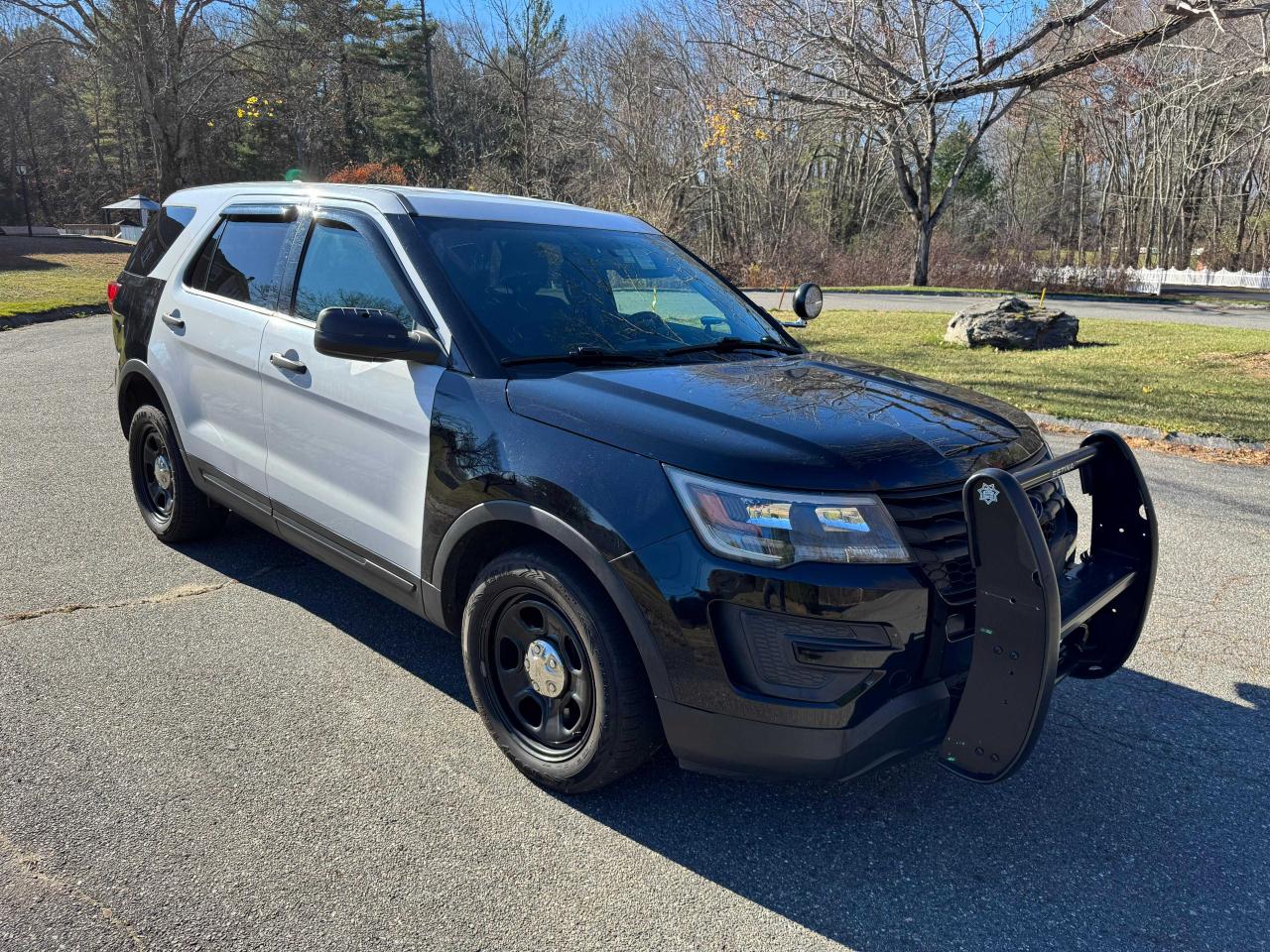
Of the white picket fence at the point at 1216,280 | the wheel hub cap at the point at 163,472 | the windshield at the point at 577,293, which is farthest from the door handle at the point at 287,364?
the white picket fence at the point at 1216,280

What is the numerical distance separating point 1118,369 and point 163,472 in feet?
37.9

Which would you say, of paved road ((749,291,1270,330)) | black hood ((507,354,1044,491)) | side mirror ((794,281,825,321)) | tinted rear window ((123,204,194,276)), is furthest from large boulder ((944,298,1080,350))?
tinted rear window ((123,204,194,276))

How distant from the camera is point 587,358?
10.7ft

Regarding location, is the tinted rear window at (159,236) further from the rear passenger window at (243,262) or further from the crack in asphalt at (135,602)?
the crack in asphalt at (135,602)

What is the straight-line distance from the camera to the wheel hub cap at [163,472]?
4.89 metres

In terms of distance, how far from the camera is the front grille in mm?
2498

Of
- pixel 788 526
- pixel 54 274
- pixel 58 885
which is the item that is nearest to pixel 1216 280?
pixel 54 274

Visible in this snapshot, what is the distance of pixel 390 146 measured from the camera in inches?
1967

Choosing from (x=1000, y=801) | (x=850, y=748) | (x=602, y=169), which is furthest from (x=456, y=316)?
(x=602, y=169)

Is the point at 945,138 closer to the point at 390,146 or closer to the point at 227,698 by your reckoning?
the point at 390,146

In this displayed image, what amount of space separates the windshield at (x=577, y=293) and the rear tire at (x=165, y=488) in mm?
2136

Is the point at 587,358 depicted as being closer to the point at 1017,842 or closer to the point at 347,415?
the point at 347,415

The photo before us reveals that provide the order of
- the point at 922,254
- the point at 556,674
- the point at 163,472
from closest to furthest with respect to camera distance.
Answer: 1. the point at 556,674
2. the point at 163,472
3. the point at 922,254

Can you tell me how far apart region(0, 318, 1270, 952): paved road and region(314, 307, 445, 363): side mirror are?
4.38 feet
